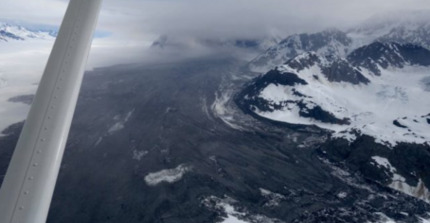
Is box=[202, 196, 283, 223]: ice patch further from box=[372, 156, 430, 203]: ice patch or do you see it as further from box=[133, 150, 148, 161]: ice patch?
box=[372, 156, 430, 203]: ice patch

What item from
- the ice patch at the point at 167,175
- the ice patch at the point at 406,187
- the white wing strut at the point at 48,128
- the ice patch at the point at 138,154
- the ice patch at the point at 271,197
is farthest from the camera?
the ice patch at the point at 138,154

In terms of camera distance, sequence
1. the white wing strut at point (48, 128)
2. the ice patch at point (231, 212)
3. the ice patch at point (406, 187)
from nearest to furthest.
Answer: the white wing strut at point (48, 128) < the ice patch at point (231, 212) < the ice patch at point (406, 187)

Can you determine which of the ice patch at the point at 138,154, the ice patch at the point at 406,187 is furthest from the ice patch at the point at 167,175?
the ice patch at the point at 406,187

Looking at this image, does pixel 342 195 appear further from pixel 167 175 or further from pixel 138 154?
pixel 138 154

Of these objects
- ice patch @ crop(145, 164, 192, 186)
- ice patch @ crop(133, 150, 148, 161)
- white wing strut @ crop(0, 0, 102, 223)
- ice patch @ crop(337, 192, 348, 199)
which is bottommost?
ice patch @ crop(133, 150, 148, 161)

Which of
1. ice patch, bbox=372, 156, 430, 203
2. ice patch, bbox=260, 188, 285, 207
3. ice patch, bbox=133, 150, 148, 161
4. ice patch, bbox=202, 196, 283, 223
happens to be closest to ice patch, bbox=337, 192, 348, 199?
ice patch, bbox=260, 188, 285, 207

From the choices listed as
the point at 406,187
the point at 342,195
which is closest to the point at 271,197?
the point at 342,195

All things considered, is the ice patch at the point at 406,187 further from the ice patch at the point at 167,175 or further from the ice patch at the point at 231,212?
the ice patch at the point at 167,175
